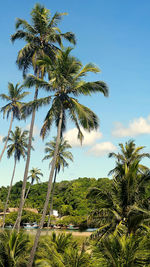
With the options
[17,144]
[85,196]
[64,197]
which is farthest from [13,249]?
[64,197]

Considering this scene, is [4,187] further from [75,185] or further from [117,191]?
[117,191]

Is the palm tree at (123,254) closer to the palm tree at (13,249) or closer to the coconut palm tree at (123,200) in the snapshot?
the coconut palm tree at (123,200)

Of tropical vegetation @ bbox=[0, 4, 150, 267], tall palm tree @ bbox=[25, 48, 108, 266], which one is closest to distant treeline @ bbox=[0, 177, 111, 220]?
tropical vegetation @ bbox=[0, 4, 150, 267]

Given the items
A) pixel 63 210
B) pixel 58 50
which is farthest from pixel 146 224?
pixel 63 210

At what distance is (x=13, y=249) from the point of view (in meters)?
12.0

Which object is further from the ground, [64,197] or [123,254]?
[64,197]

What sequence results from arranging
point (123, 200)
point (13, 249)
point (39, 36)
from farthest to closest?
1. point (39, 36)
2. point (123, 200)
3. point (13, 249)

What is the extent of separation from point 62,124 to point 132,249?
10744mm

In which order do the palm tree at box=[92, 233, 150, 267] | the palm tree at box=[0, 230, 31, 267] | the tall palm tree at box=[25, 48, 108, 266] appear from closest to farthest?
the palm tree at box=[92, 233, 150, 267], the palm tree at box=[0, 230, 31, 267], the tall palm tree at box=[25, 48, 108, 266]

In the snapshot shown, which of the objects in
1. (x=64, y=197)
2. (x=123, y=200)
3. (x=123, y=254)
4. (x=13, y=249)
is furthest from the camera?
(x=64, y=197)

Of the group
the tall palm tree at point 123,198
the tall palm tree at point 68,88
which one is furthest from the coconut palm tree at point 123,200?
the tall palm tree at point 68,88

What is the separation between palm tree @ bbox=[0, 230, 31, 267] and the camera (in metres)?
11.8

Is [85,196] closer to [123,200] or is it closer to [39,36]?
[123,200]

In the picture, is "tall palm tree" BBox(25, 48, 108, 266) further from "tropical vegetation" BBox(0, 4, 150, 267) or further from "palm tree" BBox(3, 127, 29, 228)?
"palm tree" BBox(3, 127, 29, 228)
